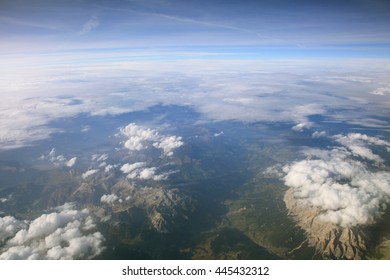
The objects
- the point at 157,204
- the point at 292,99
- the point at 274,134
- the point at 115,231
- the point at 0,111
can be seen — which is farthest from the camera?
the point at 292,99

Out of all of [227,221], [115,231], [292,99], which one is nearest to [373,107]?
[292,99]

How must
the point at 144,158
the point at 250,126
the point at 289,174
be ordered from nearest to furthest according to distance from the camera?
1. the point at 289,174
2. the point at 144,158
3. the point at 250,126

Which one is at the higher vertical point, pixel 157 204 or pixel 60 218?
pixel 60 218

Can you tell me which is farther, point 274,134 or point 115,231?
point 274,134

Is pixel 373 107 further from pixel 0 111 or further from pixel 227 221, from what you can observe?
pixel 0 111

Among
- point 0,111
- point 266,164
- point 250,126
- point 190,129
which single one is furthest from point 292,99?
point 0,111

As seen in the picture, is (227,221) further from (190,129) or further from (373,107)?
(373,107)

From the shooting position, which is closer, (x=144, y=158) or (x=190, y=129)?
(x=144, y=158)

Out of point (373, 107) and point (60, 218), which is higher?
point (373, 107)
